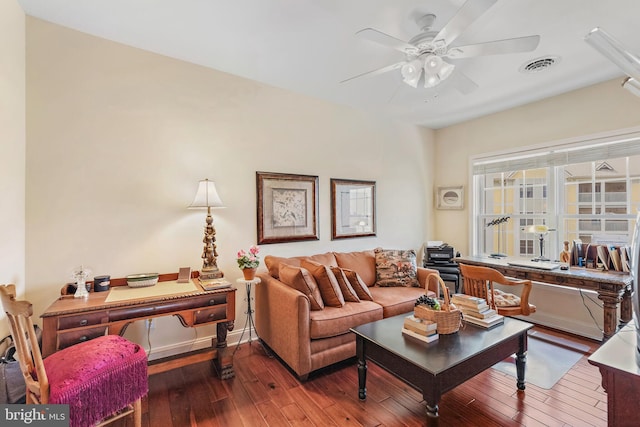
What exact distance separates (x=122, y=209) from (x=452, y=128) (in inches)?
179

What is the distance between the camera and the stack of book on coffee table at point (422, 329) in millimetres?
1955

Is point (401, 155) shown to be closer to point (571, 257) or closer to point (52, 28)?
point (571, 257)

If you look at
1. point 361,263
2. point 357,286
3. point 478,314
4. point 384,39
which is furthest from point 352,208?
point 384,39

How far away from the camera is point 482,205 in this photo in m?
4.42

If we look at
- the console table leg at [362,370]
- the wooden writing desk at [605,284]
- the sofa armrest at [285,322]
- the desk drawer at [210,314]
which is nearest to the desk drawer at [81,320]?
the desk drawer at [210,314]

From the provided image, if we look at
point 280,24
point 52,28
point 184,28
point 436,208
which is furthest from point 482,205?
point 52,28

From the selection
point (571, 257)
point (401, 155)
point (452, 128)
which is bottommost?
point (571, 257)

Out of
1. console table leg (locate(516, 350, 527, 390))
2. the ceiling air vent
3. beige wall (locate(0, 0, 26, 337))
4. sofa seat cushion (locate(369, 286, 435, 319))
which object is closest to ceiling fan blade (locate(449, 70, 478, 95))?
the ceiling air vent

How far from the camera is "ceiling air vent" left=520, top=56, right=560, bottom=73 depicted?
106 inches

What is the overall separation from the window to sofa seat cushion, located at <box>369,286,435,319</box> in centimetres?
175

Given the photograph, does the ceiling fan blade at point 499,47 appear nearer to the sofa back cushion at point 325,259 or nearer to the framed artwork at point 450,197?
the sofa back cushion at point 325,259

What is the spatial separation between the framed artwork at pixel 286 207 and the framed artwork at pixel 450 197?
2.36m

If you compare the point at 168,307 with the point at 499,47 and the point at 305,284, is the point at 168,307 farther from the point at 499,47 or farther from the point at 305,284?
the point at 499,47

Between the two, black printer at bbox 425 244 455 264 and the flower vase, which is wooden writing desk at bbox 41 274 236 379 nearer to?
the flower vase
